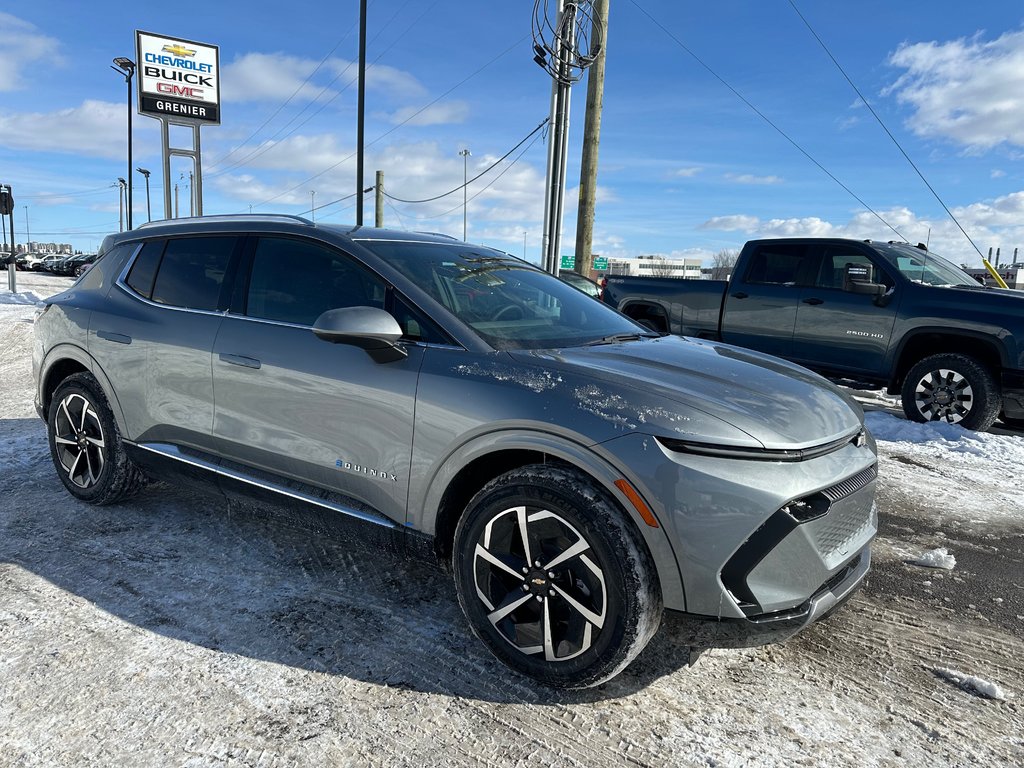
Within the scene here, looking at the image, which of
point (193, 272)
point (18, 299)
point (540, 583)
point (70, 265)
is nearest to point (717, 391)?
point (540, 583)

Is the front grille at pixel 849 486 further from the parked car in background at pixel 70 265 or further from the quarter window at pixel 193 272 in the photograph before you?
the parked car in background at pixel 70 265

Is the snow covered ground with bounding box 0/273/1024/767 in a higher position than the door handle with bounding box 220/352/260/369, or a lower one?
lower

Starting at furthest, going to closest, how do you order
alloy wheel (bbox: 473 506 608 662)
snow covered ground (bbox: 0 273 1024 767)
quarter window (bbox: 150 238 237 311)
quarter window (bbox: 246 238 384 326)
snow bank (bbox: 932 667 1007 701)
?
quarter window (bbox: 150 238 237 311)
quarter window (bbox: 246 238 384 326)
snow bank (bbox: 932 667 1007 701)
alloy wheel (bbox: 473 506 608 662)
snow covered ground (bbox: 0 273 1024 767)

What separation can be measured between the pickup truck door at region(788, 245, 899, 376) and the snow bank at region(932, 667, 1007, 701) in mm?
5327

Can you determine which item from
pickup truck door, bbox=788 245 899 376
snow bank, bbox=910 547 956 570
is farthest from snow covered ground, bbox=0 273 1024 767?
pickup truck door, bbox=788 245 899 376

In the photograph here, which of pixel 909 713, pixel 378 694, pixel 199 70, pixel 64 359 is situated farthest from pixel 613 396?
pixel 199 70

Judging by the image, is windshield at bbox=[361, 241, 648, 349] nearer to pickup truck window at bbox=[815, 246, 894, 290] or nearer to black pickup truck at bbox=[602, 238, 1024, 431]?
black pickup truck at bbox=[602, 238, 1024, 431]

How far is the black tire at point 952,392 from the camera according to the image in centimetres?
673

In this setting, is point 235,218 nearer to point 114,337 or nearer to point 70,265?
point 114,337

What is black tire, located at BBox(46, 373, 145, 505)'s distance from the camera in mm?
4023

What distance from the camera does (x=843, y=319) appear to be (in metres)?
7.58

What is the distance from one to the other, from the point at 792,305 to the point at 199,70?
22.6 m

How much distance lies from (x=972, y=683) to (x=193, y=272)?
4.04 m

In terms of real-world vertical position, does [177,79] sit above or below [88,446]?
above
